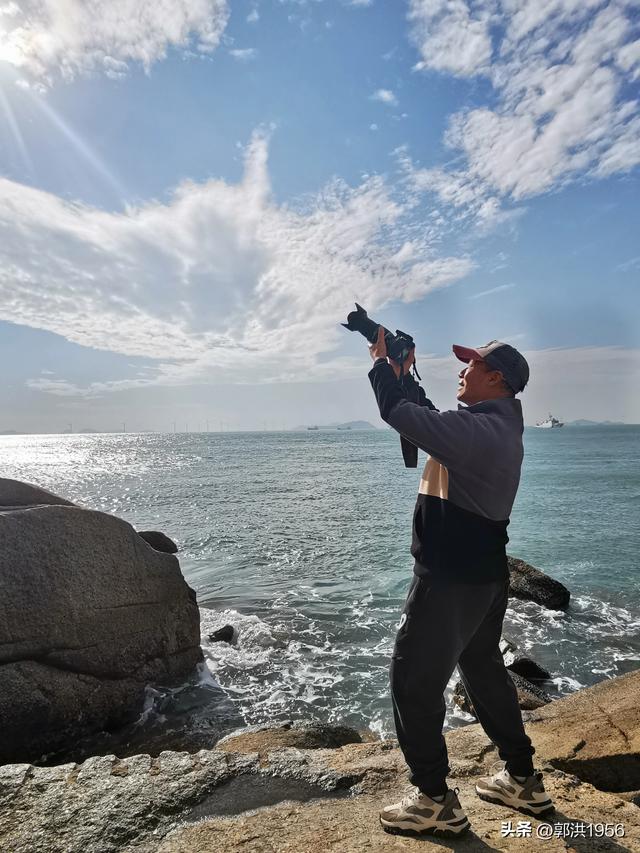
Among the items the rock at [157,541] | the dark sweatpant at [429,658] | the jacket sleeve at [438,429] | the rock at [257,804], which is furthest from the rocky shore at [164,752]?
the jacket sleeve at [438,429]

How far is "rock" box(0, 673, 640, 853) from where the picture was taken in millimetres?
2785

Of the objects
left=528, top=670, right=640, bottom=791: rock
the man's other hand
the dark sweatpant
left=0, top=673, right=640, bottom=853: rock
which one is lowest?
left=528, top=670, right=640, bottom=791: rock

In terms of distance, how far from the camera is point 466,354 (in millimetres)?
3195

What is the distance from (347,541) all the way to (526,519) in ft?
32.8

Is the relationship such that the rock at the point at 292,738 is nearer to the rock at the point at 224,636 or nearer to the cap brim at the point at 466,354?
the rock at the point at 224,636

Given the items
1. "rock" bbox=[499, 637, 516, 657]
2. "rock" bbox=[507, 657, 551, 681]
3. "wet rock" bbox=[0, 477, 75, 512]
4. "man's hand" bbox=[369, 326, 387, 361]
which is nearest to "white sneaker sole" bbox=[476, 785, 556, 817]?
"man's hand" bbox=[369, 326, 387, 361]

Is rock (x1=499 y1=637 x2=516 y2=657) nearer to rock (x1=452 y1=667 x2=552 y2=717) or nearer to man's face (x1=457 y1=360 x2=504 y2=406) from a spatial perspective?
rock (x1=452 y1=667 x2=552 y2=717)

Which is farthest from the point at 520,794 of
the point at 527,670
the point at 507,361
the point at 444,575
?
the point at 527,670

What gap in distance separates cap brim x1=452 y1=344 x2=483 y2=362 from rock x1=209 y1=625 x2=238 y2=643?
880cm

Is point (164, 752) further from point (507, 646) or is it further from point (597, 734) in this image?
point (507, 646)

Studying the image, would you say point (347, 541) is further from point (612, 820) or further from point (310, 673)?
point (612, 820)

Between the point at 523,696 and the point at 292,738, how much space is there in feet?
11.2

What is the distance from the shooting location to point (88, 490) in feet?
122

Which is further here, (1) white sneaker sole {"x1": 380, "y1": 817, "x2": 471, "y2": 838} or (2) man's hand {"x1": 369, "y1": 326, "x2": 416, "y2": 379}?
(2) man's hand {"x1": 369, "y1": 326, "x2": 416, "y2": 379}
